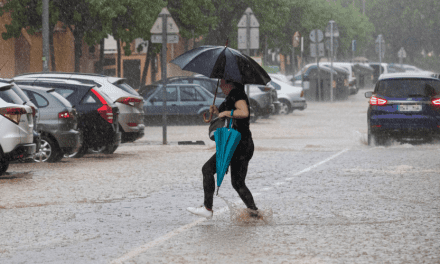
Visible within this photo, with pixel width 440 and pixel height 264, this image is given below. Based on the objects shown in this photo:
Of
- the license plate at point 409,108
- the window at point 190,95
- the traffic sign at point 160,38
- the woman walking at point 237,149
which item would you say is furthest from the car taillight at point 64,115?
the window at point 190,95

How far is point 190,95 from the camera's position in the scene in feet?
87.1

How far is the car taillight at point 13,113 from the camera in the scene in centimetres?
1227

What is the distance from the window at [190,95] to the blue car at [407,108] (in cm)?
899

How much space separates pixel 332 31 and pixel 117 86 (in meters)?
25.8

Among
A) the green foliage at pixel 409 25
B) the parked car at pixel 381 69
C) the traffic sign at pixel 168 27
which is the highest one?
the green foliage at pixel 409 25

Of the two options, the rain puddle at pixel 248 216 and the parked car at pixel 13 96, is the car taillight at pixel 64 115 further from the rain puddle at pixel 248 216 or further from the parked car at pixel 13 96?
the rain puddle at pixel 248 216

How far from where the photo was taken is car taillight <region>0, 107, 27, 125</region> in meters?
12.3

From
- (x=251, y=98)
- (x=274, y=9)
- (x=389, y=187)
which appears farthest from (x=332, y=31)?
(x=389, y=187)

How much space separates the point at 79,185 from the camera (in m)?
11.9

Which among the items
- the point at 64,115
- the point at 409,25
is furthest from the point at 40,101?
the point at 409,25

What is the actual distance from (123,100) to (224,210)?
818 centimetres

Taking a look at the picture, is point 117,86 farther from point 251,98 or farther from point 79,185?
point 251,98

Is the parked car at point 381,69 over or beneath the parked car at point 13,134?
over

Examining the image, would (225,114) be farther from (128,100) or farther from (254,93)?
(254,93)
